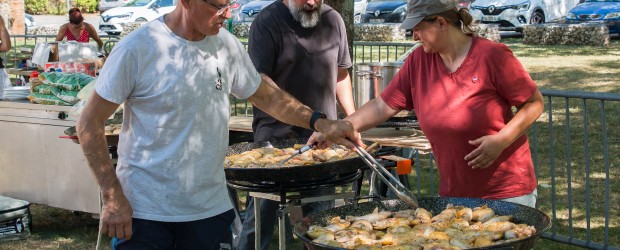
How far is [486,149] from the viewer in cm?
399

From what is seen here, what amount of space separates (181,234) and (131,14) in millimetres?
26621

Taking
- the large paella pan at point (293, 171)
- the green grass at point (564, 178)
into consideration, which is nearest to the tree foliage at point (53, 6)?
the green grass at point (564, 178)

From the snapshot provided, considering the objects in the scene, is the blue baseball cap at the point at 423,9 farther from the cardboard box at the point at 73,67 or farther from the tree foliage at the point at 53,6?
the tree foliage at the point at 53,6

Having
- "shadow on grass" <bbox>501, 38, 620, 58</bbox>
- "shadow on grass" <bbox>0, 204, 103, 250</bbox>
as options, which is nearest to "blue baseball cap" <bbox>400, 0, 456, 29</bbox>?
"shadow on grass" <bbox>0, 204, 103, 250</bbox>

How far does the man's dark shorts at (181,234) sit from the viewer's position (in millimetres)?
3732

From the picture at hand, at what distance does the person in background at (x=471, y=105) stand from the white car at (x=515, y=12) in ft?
69.8

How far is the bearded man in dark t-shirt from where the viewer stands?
19.1ft

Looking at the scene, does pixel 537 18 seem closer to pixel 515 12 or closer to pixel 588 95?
pixel 515 12

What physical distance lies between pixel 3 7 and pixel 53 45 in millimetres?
16065

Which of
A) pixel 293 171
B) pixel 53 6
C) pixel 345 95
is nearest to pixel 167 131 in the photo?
pixel 293 171

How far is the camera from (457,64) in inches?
164

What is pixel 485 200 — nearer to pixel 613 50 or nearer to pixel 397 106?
pixel 397 106

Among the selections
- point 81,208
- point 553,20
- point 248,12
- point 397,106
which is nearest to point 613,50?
point 553,20

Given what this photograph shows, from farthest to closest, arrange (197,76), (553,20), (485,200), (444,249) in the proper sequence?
(553,20), (485,200), (197,76), (444,249)
